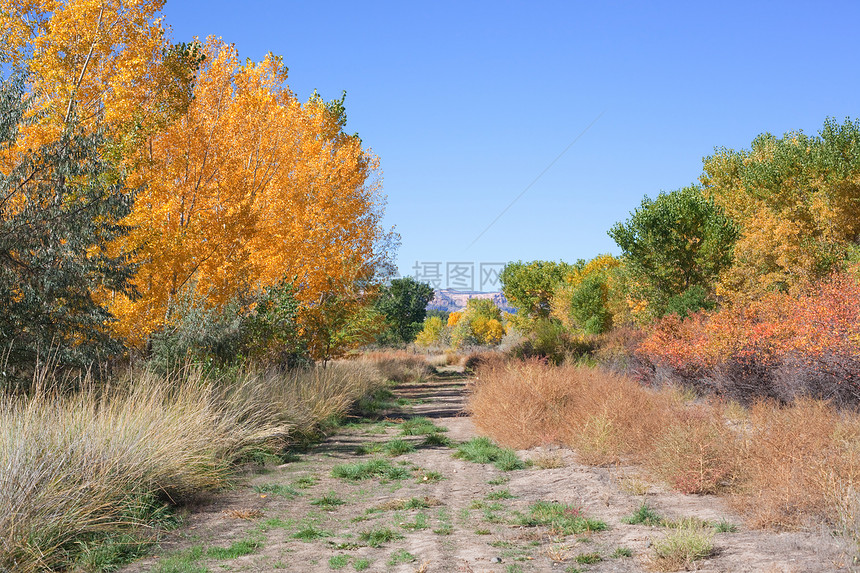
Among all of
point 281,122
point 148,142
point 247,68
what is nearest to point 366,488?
point 148,142

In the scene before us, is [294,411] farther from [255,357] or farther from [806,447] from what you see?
[806,447]

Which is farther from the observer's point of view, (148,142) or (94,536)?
(148,142)

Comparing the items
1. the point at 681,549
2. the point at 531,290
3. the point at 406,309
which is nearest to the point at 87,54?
the point at 681,549

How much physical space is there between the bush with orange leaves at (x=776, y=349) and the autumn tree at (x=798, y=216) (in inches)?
441

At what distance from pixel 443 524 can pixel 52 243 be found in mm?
6802

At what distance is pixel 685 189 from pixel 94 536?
32812 mm

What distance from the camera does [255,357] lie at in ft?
52.5

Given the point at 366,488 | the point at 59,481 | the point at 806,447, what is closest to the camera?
the point at 59,481

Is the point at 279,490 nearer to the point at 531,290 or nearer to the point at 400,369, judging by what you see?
the point at 400,369

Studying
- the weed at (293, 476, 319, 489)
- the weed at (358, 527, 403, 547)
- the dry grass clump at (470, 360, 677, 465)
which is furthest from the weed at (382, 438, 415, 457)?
the weed at (358, 527, 403, 547)

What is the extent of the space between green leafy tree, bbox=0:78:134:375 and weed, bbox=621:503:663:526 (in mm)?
7965

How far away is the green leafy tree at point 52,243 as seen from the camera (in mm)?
9078

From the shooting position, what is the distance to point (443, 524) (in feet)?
23.0

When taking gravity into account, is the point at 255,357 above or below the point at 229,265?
below
